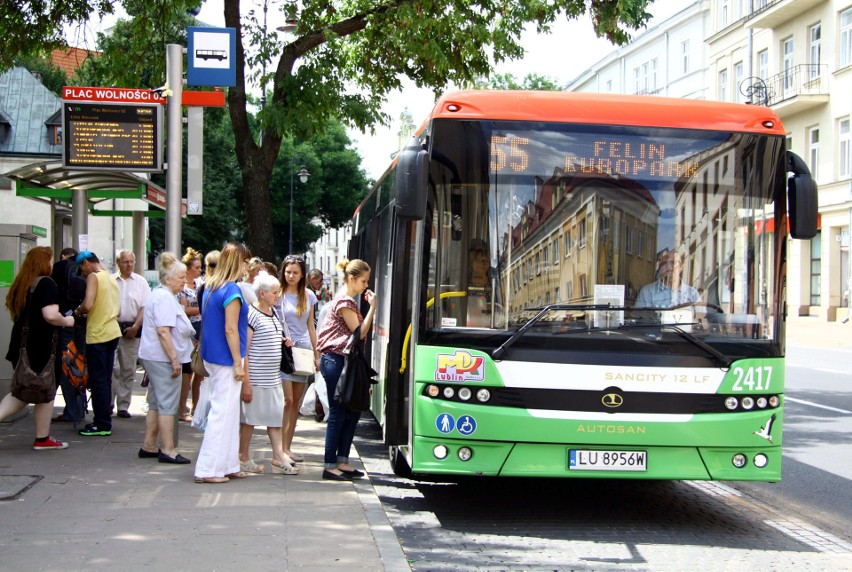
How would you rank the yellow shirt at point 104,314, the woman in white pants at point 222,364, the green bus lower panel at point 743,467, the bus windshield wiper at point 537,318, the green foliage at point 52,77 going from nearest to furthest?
the bus windshield wiper at point 537,318
the green bus lower panel at point 743,467
the woman in white pants at point 222,364
the yellow shirt at point 104,314
the green foliage at point 52,77

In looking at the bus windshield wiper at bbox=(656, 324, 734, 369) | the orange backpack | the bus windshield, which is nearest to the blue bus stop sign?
the orange backpack

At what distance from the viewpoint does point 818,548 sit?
23.8ft

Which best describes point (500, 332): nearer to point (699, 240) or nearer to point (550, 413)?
point (550, 413)

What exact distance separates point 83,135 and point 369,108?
5158mm

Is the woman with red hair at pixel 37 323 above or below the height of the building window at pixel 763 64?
below

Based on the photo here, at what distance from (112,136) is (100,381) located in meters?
3.50

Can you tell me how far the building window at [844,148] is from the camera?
38.2 m

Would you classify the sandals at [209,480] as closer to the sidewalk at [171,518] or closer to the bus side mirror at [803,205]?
the sidewalk at [171,518]

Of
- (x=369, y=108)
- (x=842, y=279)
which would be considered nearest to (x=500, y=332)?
(x=369, y=108)

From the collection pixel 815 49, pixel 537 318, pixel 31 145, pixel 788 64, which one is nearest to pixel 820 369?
pixel 537 318

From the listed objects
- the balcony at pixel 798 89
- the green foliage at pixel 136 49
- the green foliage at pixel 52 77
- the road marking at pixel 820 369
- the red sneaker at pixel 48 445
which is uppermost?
the green foliage at pixel 52 77

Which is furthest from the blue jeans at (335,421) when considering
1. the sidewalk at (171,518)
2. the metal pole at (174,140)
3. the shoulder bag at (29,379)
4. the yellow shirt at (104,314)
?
the metal pole at (174,140)

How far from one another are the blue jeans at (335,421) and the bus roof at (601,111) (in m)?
2.34

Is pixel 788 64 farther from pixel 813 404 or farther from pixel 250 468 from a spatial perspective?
pixel 250 468
